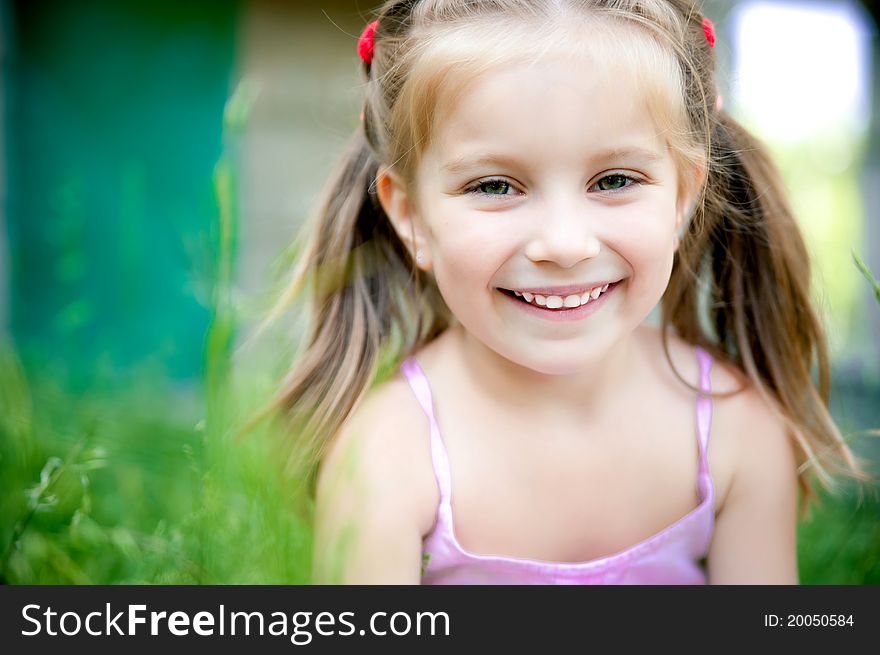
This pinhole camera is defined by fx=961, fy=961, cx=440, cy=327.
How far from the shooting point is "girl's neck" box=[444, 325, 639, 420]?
5.80ft

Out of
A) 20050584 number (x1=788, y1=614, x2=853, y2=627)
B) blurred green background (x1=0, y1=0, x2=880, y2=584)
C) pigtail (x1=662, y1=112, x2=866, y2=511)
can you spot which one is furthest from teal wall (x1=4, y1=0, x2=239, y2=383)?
20050584 number (x1=788, y1=614, x2=853, y2=627)

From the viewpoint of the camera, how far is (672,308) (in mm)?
1987

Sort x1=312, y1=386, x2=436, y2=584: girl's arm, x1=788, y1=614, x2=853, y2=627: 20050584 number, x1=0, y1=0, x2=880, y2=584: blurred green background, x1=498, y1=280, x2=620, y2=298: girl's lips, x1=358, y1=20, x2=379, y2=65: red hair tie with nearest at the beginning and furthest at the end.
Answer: x1=788, y1=614, x2=853, y2=627: 20050584 number, x1=498, y1=280, x2=620, y2=298: girl's lips, x1=312, y1=386, x2=436, y2=584: girl's arm, x1=358, y1=20, x2=379, y2=65: red hair tie, x1=0, y1=0, x2=880, y2=584: blurred green background

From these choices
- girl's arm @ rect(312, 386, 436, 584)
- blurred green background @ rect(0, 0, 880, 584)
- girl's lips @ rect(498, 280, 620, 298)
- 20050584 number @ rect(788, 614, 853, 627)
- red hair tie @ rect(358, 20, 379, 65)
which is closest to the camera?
20050584 number @ rect(788, 614, 853, 627)

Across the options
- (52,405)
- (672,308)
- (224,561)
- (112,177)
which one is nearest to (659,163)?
(672,308)

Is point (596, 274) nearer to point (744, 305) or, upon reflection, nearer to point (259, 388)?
point (744, 305)

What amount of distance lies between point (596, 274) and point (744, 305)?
0.54 meters

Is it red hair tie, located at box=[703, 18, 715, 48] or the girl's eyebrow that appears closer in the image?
the girl's eyebrow

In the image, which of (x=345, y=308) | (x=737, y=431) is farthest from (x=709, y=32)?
(x=345, y=308)

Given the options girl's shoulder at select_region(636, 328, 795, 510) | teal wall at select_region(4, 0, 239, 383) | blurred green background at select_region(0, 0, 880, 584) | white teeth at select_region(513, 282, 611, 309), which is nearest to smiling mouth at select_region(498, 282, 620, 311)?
white teeth at select_region(513, 282, 611, 309)

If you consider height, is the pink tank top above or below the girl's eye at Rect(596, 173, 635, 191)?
below

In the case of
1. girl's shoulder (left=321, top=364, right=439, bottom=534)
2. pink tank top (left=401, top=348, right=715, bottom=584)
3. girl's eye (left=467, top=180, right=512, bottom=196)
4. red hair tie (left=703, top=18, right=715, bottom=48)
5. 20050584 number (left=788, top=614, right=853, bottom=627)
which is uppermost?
red hair tie (left=703, top=18, right=715, bottom=48)

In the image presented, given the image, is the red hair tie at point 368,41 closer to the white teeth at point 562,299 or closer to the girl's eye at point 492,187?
the girl's eye at point 492,187

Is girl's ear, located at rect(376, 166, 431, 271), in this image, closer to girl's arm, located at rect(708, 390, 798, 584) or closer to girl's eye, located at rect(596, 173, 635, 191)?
girl's eye, located at rect(596, 173, 635, 191)
